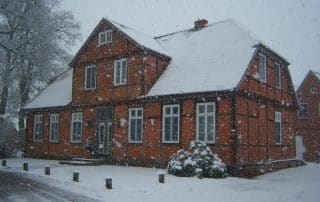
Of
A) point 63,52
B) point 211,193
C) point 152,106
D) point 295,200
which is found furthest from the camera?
point 63,52

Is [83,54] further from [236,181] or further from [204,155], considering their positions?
[236,181]

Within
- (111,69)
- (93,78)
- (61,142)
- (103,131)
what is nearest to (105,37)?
(111,69)

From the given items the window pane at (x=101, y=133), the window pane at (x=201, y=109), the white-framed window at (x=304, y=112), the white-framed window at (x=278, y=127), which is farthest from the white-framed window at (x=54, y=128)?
the white-framed window at (x=304, y=112)

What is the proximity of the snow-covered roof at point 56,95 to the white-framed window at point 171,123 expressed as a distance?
9.37 m

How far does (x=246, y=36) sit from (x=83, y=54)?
1111cm

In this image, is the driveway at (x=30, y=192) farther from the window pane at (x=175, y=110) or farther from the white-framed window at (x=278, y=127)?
the white-framed window at (x=278, y=127)

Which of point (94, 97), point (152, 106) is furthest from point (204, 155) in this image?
point (94, 97)

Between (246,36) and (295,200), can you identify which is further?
(246,36)

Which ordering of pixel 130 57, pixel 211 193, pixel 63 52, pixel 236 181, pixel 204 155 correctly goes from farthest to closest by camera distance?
pixel 63 52
pixel 130 57
pixel 204 155
pixel 236 181
pixel 211 193

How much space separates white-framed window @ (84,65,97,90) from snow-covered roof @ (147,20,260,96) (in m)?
5.06

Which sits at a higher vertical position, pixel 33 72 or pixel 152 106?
pixel 33 72

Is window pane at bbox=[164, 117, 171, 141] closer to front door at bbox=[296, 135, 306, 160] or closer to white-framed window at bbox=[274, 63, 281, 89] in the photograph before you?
white-framed window at bbox=[274, 63, 281, 89]

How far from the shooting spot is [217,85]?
1997 cm

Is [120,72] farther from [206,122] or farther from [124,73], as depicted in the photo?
[206,122]
